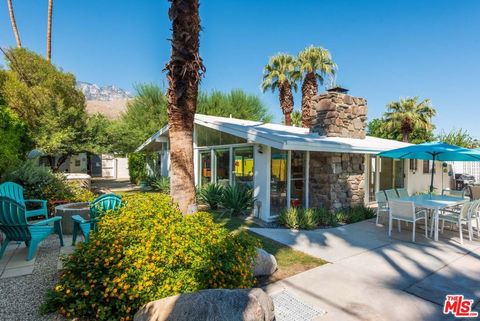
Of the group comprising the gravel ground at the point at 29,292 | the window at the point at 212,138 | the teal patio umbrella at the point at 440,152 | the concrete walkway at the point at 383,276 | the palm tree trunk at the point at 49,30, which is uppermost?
the palm tree trunk at the point at 49,30

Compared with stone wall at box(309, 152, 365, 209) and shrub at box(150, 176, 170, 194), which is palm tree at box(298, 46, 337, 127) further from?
shrub at box(150, 176, 170, 194)

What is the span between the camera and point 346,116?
11258mm

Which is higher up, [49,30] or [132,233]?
[49,30]

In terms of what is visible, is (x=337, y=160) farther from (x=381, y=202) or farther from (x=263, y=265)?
(x=263, y=265)

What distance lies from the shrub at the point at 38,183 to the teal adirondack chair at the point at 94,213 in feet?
12.9

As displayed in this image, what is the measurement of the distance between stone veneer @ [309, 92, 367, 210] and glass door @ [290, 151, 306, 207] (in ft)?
1.40

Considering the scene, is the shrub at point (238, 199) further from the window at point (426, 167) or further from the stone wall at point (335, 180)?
the window at point (426, 167)

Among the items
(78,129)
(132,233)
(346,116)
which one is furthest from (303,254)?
(78,129)

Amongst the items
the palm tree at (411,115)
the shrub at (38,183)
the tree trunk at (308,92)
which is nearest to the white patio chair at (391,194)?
the shrub at (38,183)

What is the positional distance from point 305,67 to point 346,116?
29.7 feet

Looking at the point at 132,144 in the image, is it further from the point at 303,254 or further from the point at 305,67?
the point at 303,254

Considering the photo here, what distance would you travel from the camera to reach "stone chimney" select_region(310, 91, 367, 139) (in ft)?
35.4

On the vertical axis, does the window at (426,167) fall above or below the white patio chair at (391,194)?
above

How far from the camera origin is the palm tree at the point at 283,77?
66.9ft
